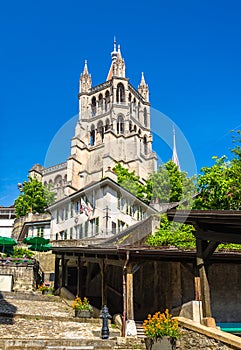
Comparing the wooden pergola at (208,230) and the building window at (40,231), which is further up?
the building window at (40,231)

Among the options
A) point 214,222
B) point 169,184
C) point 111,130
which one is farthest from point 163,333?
point 111,130

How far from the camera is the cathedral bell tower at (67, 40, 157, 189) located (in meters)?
72.3

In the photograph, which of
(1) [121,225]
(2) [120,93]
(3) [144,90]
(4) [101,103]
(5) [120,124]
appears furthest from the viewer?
(3) [144,90]

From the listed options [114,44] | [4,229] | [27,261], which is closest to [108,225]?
[27,261]

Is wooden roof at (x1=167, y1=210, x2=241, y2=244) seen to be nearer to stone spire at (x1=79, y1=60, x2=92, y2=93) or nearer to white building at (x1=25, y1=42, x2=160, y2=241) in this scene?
white building at (x1=25, y1=42, x2=160, y2=241)

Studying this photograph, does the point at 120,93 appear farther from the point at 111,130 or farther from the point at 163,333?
the point at 163,333

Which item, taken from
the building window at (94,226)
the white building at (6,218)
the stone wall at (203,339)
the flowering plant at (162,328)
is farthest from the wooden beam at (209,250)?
the white building at (6,218)

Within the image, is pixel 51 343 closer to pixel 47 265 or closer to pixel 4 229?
pixel 47 265

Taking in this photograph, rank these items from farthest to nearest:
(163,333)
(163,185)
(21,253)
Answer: (163,185) → (21,253) → (163,333)

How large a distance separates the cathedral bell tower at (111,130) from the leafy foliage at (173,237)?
139 feet

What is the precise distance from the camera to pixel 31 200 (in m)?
54.2

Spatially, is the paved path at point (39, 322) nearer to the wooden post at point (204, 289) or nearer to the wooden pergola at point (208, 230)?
the wooden post at point (204, 289)

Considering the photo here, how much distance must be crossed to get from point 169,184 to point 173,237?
91.9ft

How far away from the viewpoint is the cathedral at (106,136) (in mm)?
72000
